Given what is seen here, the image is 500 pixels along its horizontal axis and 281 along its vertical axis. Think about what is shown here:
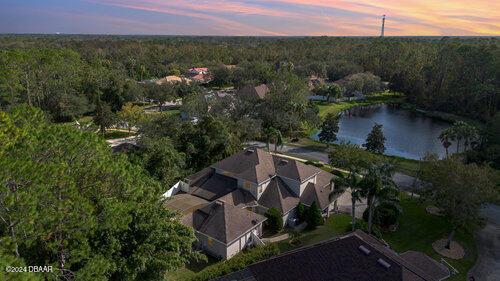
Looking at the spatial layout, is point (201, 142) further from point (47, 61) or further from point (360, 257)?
point (47, 61)

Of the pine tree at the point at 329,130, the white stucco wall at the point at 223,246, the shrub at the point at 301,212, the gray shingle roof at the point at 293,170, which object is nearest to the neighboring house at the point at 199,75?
the pine tree at the point at 329,130

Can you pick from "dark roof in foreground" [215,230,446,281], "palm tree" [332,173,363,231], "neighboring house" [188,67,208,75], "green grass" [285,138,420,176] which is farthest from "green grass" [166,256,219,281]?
"neighboring house" [188,67,208,75]

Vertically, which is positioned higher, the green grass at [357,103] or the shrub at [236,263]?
the green grass at [357,103]

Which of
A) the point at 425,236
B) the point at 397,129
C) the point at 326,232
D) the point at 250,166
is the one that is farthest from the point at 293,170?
the point at 397,129

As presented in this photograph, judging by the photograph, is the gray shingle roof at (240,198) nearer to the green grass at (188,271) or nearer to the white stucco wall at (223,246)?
the white stucco wall at (223,246)

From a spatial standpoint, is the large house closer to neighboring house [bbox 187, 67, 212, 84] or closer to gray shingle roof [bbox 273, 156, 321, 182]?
gray shingle roof [bbox 273, 156, 321, 182]

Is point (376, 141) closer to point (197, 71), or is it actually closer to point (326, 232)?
point (326, 232)

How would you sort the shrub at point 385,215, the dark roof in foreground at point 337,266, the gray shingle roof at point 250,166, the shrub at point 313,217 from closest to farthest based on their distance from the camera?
the dark roof in foreground at point 337,266 < the shrub at point 385,215 < the shrub at point 313,217 < the gray shingle roof at point 250,166
